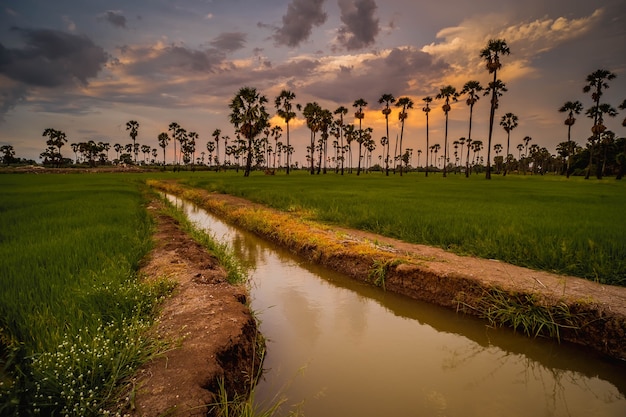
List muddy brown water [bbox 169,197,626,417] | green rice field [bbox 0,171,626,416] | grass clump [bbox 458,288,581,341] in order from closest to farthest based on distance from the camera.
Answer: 1. green rice field [bbox 0,171,626,416]
2. muddy brown water [bbox 169,197,626,417]
3. grass clump [bbox 458,288,581,341]

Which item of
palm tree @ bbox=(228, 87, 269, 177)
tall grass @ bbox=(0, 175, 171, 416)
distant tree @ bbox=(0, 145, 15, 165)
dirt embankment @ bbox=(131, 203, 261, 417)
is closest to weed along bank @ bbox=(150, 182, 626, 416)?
dirt embankment @ bbox=(131, 203, 261, 417)

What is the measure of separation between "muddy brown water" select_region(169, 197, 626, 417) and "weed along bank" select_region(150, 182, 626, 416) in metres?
0.02

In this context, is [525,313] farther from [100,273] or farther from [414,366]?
[100,273]

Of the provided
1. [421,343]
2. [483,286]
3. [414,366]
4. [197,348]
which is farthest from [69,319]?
[483,286]

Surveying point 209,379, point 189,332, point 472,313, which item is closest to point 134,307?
point 189,332

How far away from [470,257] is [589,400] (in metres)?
4.31

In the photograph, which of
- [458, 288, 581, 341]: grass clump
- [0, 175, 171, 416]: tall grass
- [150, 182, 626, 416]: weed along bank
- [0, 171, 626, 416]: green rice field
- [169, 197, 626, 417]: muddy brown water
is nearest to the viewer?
[0, 175, 171, 416]: tall grass

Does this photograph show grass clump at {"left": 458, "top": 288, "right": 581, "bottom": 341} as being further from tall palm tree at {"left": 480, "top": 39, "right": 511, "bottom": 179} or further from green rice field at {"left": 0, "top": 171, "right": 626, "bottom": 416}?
tall palm tree at {"left": 480, "top": 39, "right": 511, "bottom": 179}

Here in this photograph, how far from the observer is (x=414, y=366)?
14.3 ft

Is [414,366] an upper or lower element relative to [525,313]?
lower

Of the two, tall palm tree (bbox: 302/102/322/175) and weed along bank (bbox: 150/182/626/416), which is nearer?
weed along bank (bbox: 150/182/626/416)

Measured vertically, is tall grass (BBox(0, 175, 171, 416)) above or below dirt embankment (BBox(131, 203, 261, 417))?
above

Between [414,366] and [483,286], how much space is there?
2.59m

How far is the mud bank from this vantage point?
4855mm
